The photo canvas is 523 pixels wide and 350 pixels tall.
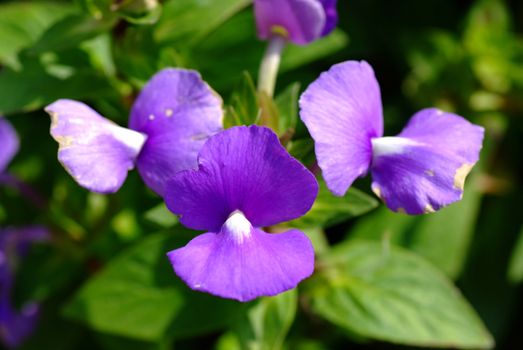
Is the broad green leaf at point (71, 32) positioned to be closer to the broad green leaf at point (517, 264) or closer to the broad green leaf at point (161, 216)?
the broad green leaf at point (161, 216)

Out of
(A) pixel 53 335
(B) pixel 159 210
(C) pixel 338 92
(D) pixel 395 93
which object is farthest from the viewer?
(D) pixel 395 93

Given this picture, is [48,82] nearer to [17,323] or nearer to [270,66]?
[270,66]

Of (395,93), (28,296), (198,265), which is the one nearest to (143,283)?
(28,296)

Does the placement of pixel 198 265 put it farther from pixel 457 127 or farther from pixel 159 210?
pixel 457 127

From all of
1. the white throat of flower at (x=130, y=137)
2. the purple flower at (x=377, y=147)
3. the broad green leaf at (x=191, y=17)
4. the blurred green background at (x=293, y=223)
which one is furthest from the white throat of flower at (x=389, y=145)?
the broad green leaf at (x=191, y=17)

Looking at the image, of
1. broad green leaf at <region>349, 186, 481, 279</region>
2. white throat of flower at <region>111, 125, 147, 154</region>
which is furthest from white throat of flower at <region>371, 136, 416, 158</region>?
broad green leaf at <region>349, 186, 481, 279</region>

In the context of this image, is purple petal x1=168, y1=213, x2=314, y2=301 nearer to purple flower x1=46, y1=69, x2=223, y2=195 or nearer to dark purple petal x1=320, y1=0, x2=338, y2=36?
purple flower x1=46, y1=69, x2=223, y2=195
